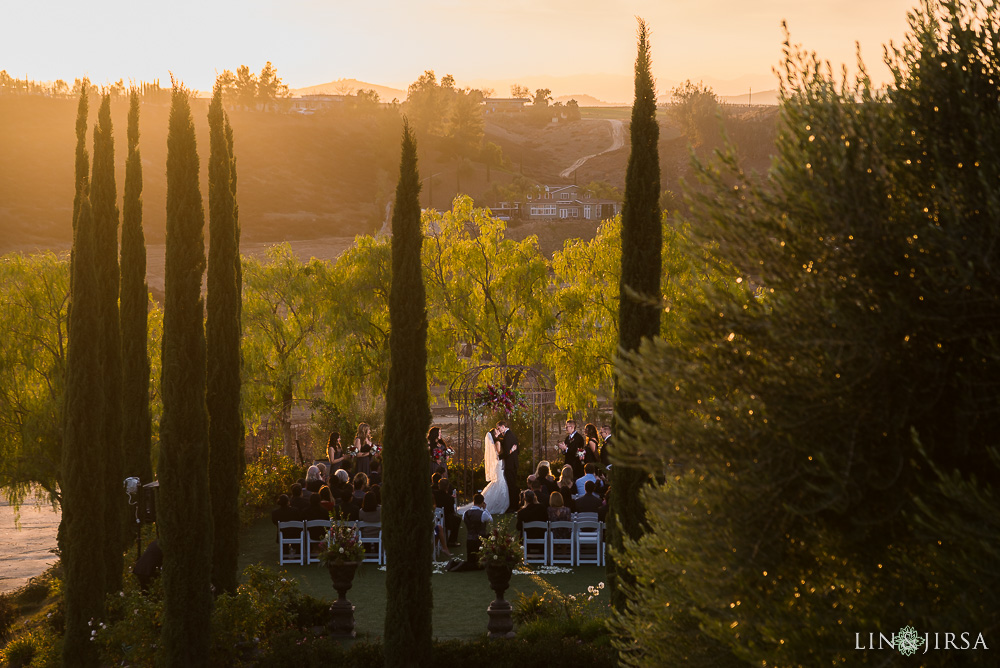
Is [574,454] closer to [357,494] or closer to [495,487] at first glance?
[495,487]

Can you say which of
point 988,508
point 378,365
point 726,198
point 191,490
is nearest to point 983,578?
point 988,508

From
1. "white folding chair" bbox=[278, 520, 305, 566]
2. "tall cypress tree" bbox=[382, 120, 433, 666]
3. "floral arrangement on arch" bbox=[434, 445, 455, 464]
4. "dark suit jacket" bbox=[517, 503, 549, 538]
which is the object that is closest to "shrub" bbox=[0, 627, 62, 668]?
"white folding chair" bbox=[278, 520, 305, 566]

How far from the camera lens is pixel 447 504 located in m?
17.8

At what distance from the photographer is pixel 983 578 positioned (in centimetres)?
458

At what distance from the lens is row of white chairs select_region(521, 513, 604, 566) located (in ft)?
55.6

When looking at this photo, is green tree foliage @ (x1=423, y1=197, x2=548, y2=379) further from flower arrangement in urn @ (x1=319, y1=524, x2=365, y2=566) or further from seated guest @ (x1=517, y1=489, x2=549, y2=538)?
flower arrangement in urn @ (x1=319, y1=524, x2=365, y2=566)

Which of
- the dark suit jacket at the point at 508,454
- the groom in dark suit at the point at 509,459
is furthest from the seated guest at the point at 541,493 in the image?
the dark suit jacket at the point at 508,454

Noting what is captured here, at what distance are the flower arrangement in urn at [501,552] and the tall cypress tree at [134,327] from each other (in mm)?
9682

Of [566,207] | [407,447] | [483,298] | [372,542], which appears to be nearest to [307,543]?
[372,542]

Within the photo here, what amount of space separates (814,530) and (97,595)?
41.0 ft

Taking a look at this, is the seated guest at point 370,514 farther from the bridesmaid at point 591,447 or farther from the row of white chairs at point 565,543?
the bridesmaid at point 591,447

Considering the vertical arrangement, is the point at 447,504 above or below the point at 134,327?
below

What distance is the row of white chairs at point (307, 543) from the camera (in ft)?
56.2

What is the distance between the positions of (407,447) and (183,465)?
322cm
